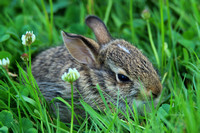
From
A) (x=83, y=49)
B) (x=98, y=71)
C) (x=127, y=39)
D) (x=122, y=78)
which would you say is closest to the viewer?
(x=122, y=78)

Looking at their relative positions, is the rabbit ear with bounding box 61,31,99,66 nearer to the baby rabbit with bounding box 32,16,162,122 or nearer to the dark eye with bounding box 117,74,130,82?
the baby rabbit with bounding box 32,16,162,122

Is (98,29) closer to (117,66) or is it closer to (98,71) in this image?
(98,71)

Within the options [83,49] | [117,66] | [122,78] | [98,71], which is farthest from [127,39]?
[122,78]

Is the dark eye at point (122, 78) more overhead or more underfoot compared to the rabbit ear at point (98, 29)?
more underfoot

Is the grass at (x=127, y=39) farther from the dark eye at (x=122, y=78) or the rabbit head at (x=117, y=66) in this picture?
the dark eye at (x=122, y=78)

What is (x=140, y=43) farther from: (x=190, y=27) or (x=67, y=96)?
(x=67, y=96)

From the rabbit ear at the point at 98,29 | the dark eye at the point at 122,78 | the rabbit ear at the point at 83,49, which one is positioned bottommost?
the dark eye at the point at 122,78

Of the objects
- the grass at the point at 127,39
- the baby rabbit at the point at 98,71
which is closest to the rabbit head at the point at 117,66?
the baby rabbit at the point at 98,71
